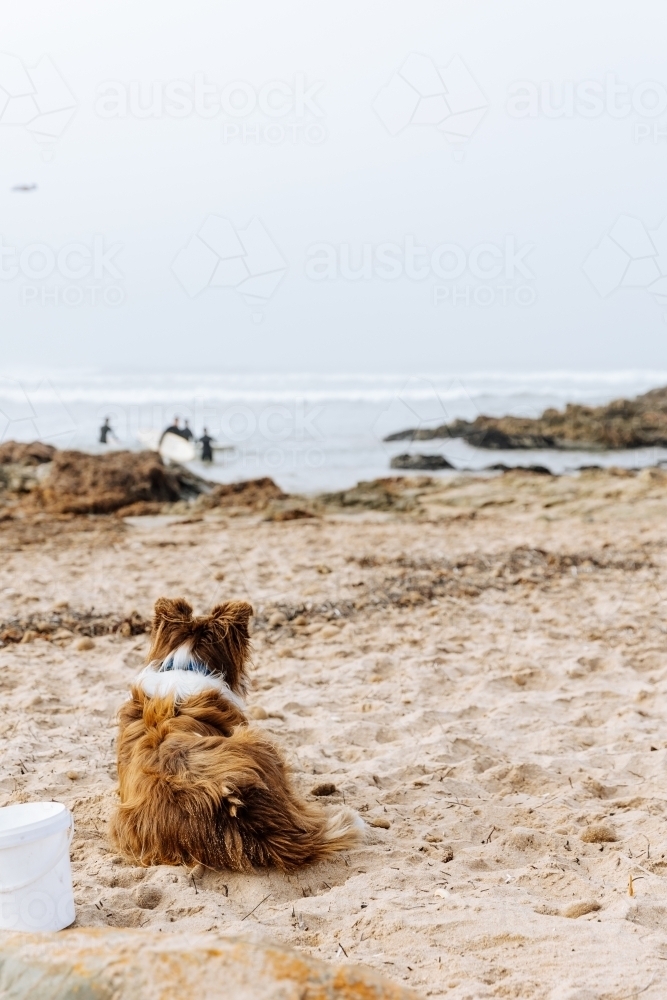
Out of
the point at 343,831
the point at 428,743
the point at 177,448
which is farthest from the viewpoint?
the point at 177,448

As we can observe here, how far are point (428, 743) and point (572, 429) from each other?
14.6m

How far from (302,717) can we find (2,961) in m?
3.49

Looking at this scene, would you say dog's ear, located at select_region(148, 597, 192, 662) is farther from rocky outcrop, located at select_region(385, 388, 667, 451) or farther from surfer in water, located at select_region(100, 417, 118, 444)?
rocky outcrop, located at select_region(385, 388, 667, 451)

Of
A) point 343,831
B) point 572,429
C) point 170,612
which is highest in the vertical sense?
point 572,429

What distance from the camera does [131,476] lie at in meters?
14.9

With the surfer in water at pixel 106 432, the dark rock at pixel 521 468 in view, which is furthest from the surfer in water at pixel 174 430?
the dark rock at pixel 521 468

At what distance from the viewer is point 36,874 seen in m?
2.76

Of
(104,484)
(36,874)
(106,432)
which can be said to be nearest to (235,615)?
(36,874)

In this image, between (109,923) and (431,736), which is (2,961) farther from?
(431,736)

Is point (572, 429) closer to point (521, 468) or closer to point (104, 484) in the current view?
point (521, 468)

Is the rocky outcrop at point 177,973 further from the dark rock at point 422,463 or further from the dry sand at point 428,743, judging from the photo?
the dark rock at point 422,463

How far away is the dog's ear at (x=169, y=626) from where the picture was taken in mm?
4090

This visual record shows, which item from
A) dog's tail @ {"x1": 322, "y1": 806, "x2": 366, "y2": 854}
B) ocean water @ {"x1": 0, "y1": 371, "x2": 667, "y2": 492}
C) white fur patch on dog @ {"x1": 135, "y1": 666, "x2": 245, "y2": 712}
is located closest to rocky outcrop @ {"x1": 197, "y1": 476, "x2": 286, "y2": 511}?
ocean water @ {"x1": 0, "y1": 371, "x2": 667, "y2": 492}

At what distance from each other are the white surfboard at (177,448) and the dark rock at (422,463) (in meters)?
3.90
